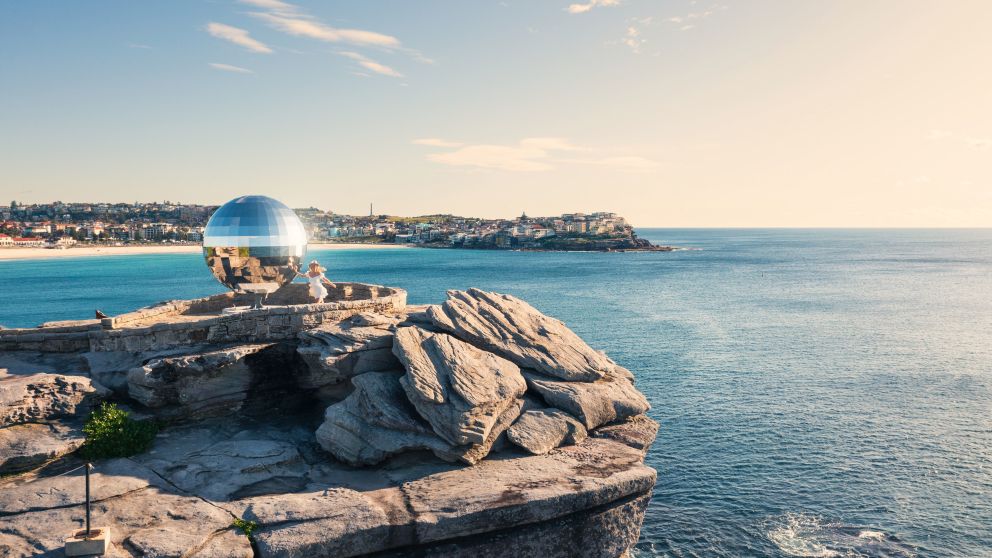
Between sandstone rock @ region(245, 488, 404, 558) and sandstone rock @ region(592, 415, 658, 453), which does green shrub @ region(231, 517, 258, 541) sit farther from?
sandstone rock @ region(592, 415, 658, 453)

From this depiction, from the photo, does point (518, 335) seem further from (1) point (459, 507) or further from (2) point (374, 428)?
(1) point (459, 507)

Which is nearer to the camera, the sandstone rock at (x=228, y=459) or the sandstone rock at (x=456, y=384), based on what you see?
the sandstone rock at (x=228, y=459)

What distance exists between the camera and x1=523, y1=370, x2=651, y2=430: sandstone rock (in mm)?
18531

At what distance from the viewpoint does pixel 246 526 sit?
13688 mm

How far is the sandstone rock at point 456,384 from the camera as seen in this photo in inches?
642

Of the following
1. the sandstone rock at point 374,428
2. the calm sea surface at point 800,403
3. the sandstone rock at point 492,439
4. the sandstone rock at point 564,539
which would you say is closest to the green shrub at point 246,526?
the sandstone rock at point 564,539

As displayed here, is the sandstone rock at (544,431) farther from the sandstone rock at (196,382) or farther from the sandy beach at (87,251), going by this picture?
the sandy beach at (87,251)

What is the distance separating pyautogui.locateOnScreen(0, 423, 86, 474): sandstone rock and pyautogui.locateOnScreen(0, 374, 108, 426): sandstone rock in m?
0.30

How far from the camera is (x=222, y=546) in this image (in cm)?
1296

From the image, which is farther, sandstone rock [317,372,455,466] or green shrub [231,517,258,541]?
sandstone rock [317,372,455,466]

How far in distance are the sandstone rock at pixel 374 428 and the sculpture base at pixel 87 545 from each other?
5879mm

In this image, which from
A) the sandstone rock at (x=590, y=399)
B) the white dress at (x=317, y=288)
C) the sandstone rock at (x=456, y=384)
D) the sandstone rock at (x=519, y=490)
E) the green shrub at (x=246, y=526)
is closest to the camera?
the green shrub at (x=246, y=526)

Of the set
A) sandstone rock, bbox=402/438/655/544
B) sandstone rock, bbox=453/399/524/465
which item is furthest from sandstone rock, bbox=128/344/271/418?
sandstone rock, bbox=453/399/524/465

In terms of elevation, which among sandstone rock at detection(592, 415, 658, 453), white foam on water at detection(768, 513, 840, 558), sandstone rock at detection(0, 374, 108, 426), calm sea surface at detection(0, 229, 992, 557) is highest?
sandstone rock at detection(0, 374, 108, 426)
